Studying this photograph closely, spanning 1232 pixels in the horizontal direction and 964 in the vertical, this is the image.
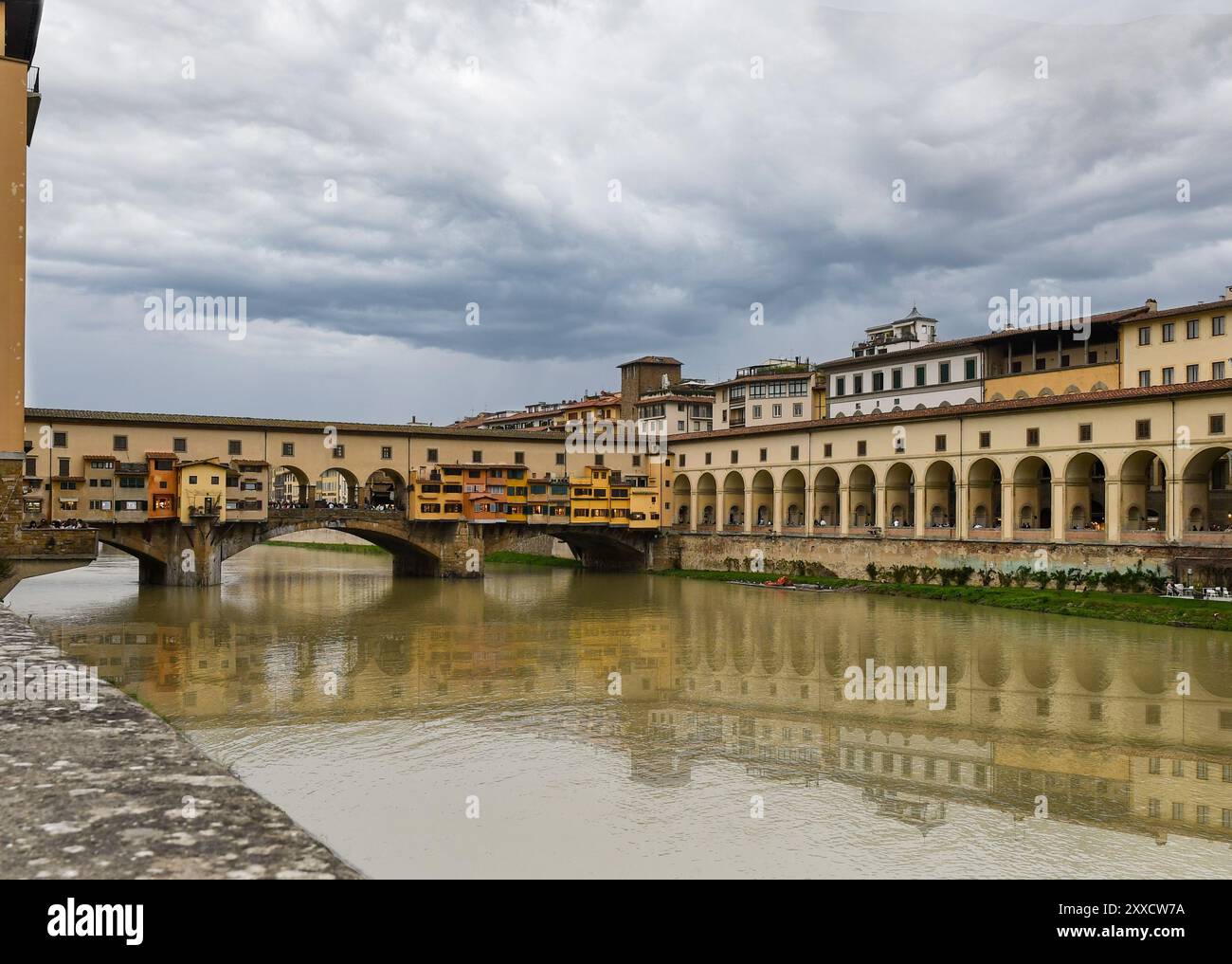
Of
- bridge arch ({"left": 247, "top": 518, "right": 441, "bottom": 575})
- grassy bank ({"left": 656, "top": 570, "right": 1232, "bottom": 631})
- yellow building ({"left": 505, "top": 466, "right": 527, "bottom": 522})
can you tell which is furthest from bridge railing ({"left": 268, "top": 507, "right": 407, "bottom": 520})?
grassy bank ({"left": 656, "top": 570, "right": 1232, "bottom": 631})

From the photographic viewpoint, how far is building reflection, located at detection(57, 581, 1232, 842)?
581 inches

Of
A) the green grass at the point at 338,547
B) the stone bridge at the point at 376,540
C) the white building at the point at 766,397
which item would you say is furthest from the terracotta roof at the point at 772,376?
the green grass at the point at 338,547

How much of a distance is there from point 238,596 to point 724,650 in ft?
83.3

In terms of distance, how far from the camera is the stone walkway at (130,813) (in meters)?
4.71

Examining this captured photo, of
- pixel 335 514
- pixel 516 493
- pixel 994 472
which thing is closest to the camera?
pixel 994 472

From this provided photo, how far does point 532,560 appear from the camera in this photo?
241ft

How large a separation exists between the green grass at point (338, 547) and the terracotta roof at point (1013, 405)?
34.7 meters

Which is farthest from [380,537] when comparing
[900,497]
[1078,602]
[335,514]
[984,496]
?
[1078,602]

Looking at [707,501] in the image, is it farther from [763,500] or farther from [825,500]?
[825,500]

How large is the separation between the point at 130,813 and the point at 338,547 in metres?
87.5

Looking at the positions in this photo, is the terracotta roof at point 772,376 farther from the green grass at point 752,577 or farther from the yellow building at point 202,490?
the yellow building at point 202,490
